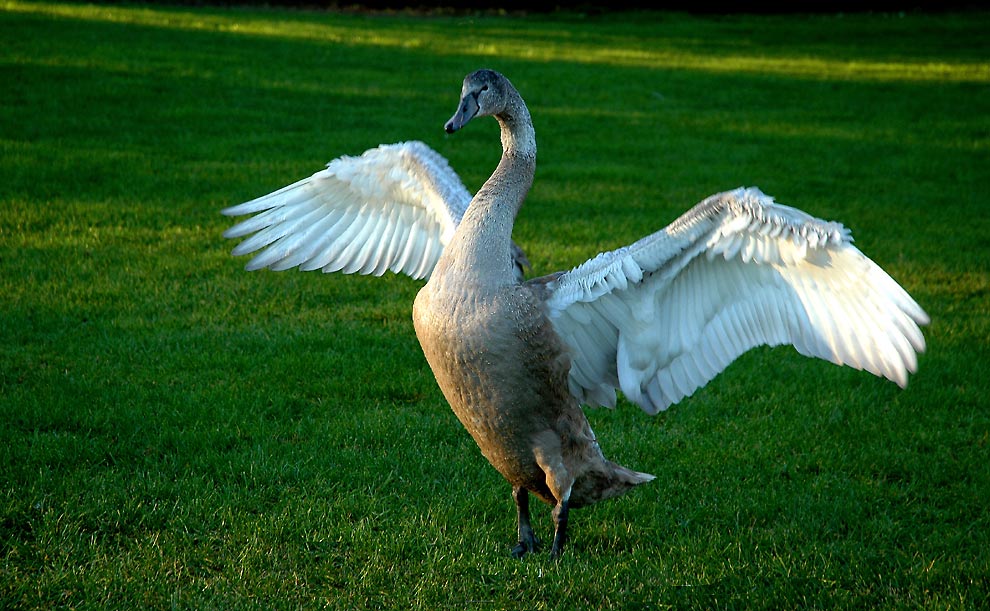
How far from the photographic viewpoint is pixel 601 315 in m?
4.66

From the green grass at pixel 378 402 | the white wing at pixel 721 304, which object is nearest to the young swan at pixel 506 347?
the white wing at pixel 721 304

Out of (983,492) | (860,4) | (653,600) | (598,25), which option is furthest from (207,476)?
(860,4)

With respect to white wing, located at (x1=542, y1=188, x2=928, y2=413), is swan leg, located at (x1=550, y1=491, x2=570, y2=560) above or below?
below

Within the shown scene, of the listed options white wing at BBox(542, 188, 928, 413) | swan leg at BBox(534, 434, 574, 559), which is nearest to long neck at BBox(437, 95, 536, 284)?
white wing at BBox(542, 188, 928, 413)

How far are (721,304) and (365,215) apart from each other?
82.3 inches

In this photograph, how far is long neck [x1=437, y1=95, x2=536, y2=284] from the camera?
4312mm

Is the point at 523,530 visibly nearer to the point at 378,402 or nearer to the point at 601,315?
the point at 601,315

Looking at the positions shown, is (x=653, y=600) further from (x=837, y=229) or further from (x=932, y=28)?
(x=932, y=28)

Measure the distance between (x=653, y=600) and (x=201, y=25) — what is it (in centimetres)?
1687

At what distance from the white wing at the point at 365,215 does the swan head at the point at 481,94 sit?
2.87ft

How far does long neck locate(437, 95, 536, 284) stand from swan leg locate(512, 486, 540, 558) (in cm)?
114

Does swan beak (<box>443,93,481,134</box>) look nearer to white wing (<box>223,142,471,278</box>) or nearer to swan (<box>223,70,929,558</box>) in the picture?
swan (<box>223,70,929,558</box>)

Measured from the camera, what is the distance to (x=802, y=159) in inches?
484

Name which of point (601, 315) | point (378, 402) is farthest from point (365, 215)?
point (601, 315)
